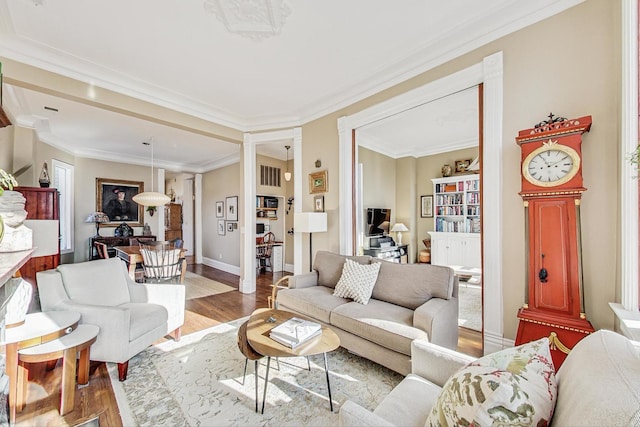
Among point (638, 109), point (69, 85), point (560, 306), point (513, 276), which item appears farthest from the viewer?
point (69, 85)

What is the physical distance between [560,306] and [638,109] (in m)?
1.36

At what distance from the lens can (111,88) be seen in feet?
10.6

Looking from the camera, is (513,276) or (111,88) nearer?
(513,276)

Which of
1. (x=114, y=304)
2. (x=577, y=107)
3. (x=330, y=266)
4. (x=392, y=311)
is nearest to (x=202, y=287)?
(x=114, y=304)

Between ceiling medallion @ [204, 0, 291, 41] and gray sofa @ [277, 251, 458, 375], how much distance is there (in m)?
2.55

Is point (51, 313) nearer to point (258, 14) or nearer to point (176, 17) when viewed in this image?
point (176, 17)

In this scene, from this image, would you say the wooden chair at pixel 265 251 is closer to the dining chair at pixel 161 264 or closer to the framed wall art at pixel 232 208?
the framed wall art at pixel 232 208

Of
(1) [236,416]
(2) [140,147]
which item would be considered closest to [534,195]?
(1) [236,416]

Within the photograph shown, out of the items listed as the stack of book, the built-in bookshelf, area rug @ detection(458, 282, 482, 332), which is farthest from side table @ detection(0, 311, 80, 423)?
the built-in bookshelf

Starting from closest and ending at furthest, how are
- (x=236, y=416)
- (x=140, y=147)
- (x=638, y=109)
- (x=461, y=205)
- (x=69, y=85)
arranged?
(x=638, y=109)
(x=236, y=416)
(x=69, y=85)
(x=461, y=205)
(x=140, y=147)

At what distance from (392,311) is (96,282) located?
2.75 meters

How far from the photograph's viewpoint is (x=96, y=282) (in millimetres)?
2443

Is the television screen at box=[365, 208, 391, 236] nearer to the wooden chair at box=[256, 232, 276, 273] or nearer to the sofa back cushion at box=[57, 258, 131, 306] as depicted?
the wooden chair at box=[256, 232, 276, 273]

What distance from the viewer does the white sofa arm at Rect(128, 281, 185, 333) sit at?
2.70 metres
